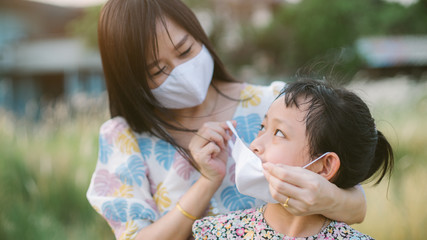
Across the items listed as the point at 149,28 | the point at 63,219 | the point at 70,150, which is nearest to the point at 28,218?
the point at 63,219

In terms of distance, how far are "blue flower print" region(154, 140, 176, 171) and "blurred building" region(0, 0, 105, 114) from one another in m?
18.2

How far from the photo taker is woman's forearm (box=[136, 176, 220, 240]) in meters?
1.72

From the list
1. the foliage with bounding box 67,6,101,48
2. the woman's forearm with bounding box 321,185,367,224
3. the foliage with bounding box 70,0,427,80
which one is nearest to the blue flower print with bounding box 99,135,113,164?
the woman's forearm with bounding box 321,185,367,224

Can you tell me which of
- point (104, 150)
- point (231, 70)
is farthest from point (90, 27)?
point (104, 150)

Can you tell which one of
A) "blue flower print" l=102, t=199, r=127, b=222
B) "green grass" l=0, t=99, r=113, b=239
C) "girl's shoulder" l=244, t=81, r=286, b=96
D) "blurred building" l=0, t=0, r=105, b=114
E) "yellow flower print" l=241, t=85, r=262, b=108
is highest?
"girl's shoulder" l=244, t=81, r=286, b=96

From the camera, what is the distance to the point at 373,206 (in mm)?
3234

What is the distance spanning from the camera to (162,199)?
1913mm

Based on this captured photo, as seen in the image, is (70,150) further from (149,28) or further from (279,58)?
(279,58)

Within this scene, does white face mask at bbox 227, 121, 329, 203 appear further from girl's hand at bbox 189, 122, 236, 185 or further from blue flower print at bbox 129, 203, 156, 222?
blue flower print at bbox 129, 203, 156, 222

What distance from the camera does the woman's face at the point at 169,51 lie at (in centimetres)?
184

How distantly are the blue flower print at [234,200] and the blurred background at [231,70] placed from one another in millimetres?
598

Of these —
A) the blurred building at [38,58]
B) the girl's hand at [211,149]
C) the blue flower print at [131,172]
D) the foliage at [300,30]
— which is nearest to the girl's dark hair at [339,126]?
the girl's hand at [211,149]

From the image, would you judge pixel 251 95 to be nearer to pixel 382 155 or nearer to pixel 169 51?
pixel 169 51

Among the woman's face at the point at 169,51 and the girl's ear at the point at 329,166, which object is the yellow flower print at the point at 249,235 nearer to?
the girl's ear at the point at 329,166
